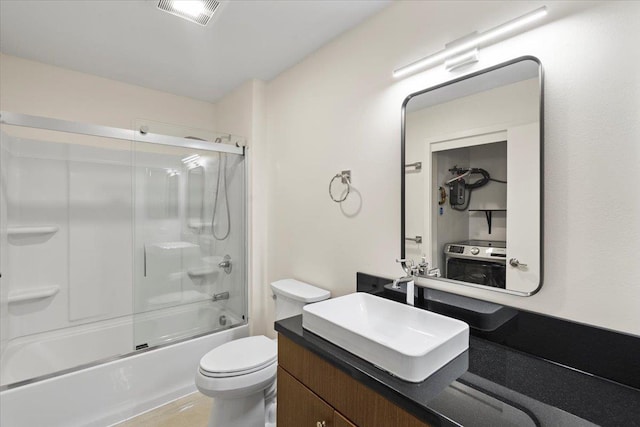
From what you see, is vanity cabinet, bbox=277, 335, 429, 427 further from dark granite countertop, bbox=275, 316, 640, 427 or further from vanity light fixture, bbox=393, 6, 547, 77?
vanity light fixture, bbox=393, 6, 547, 77

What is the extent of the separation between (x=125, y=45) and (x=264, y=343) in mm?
2233

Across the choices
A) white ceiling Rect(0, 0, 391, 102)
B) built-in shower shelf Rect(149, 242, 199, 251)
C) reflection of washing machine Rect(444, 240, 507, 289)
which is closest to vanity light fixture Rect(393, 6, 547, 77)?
white ceiling Rect(0, 0, 391, 102)

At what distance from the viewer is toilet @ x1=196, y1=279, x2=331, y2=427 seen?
1583 mm

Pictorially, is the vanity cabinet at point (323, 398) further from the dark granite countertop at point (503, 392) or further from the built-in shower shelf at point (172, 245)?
the built-in shower shelf at point (172, 245)

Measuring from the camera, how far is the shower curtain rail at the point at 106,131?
1.72 meters

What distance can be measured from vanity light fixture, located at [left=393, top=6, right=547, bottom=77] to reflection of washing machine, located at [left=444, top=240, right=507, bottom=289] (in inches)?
31.0

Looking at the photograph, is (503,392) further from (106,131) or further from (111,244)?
(111,244)

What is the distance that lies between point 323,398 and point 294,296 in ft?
2.83

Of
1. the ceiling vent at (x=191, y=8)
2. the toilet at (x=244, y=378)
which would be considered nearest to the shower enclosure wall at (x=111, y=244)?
the toilet at (x=244, y=378)

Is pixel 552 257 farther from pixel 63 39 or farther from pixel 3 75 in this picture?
pixel 3 75

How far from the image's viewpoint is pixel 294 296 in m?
1.90

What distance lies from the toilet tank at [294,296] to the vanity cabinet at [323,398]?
0.56 metres

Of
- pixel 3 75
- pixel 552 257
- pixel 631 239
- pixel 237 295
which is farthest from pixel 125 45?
pixel 631 239

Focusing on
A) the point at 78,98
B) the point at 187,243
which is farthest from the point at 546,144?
the point at 78,98
